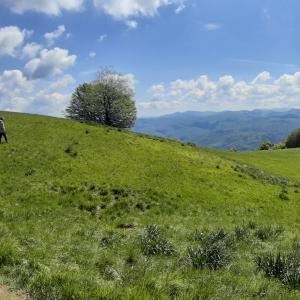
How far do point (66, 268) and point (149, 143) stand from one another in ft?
115

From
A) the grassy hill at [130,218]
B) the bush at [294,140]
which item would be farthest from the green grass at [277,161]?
the bush at [294,140]

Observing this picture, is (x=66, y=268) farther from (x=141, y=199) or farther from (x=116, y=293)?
(x=141, y=199)

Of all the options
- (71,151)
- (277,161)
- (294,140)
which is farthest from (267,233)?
(294,140)

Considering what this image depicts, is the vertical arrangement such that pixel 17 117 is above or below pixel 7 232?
above

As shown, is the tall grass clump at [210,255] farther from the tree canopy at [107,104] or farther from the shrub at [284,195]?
the tree canopy at [107,104]

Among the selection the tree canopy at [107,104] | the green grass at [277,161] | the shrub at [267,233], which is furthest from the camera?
the tree canopy at [107,104]

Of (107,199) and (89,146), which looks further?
(89,146)

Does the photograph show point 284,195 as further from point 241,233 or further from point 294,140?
point 294,140

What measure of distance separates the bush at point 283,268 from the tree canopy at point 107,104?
3454 inches

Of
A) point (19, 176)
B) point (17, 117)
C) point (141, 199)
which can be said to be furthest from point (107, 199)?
point (17, 117)

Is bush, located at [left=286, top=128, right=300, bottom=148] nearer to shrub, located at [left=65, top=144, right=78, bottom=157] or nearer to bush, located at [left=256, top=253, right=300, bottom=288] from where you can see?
shrub, located at [left=65, top=144, right=78, bottom=157]

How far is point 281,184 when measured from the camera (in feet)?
136

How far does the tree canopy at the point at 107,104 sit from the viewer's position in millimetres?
99688

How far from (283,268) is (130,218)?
12.0 m
